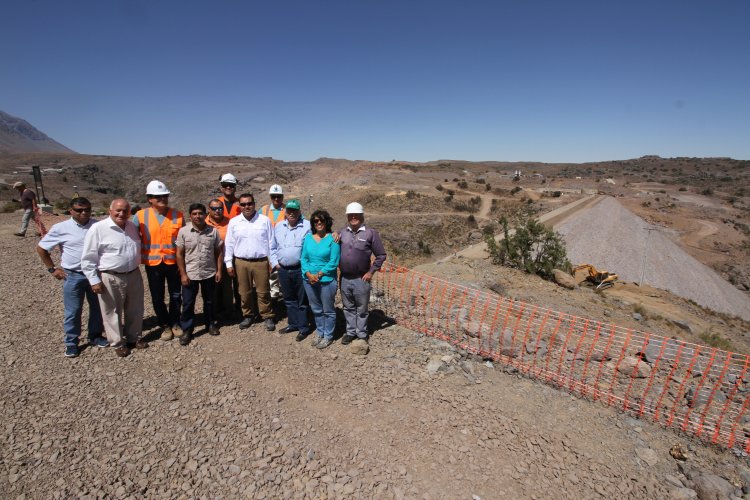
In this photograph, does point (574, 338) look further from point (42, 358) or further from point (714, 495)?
point (42, 358)

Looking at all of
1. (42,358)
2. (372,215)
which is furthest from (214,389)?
(372,215)

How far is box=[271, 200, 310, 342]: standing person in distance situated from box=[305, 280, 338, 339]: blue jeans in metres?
0.24

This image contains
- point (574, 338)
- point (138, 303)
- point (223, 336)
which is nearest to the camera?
point (138, 303)

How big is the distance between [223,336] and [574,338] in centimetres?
655

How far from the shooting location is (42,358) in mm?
4496

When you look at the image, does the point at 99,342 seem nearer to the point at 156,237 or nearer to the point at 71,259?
the point at 71,259

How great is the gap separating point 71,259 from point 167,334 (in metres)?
1.51

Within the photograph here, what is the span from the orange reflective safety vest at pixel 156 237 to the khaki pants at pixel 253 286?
0.86 m

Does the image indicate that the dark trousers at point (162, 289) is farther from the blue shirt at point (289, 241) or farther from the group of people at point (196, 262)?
the blue shirt at point (289, 241)

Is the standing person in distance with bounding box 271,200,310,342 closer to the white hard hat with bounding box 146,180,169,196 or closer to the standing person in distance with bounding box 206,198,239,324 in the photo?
the standing person in distance with bounding box 206,198,239,324

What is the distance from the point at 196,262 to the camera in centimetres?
484

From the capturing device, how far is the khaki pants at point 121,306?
4457mm

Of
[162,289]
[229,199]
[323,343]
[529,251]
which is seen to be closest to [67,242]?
[162,289]

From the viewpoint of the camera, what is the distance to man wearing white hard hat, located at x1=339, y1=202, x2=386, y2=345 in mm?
4738
